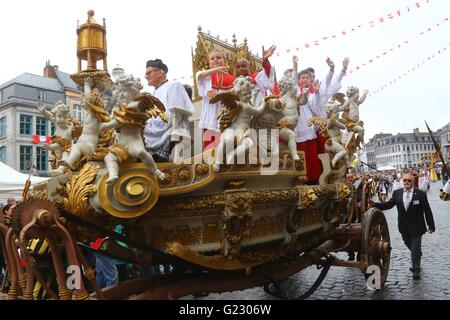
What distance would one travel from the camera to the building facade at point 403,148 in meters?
102

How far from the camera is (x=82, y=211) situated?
2590 millimetres

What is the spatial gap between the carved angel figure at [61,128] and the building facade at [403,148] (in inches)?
4023

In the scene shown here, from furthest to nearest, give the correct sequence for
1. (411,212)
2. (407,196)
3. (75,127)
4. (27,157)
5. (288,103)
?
(27,157) < (407,196) < (411,212) < (288,103) < (75,127)

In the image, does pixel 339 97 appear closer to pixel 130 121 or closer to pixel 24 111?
pixel 130 121

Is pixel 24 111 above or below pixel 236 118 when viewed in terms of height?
above

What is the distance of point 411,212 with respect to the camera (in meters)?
6.21

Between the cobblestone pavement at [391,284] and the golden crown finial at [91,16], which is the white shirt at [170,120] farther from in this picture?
the cobblestone pavement at [391,284]

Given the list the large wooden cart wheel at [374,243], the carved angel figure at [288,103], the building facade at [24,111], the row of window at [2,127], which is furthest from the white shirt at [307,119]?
the row of window at [2,127]

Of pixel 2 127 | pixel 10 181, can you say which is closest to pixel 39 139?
pixel 10 181

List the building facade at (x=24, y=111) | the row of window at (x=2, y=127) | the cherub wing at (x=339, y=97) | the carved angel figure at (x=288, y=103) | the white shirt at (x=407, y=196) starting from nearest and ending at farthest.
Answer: the carved angel figure at (x=288, y=103) → the cherub wing at (x=339, y=97) → the white shirt at (x=407, y=196) → the building facade at (x=24, y=111) → the row of window at (x=2, y=127)

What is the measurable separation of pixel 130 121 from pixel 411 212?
204 inches

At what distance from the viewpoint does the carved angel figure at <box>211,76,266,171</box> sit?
3.03 m

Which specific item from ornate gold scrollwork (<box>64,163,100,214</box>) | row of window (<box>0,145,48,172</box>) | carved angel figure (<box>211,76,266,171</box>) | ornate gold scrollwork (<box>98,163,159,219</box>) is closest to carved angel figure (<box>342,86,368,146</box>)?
carved angel figure (<box>211,76,266,171</box>)
